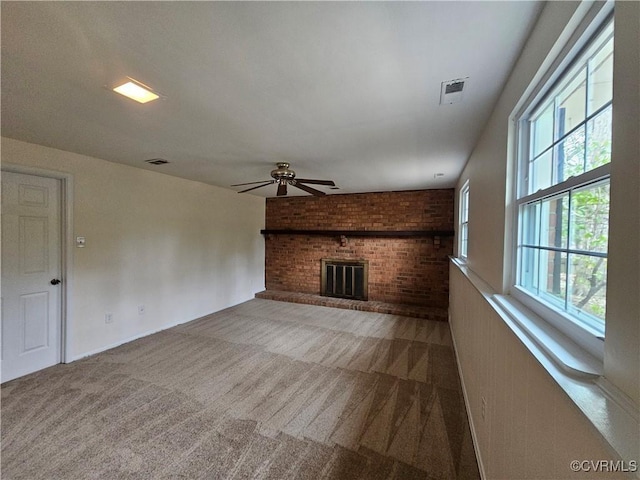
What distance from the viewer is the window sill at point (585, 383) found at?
497 millimetres

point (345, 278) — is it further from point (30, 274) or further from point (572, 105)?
point (572, 105)

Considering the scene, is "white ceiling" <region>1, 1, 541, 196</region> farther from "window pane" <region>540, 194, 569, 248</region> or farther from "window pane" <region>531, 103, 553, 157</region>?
"window pane" <region>540, 194, 569, 248</region>

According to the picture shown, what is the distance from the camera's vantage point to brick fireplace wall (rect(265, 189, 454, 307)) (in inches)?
195

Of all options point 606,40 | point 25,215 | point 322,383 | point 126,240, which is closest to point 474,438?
point 322,383

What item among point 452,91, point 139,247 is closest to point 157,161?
point 139,247

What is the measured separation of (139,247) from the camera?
11.7 feet

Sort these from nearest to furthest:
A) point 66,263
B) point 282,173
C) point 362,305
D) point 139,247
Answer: point 66,263, point 282,173, point 139,247, point 362,305

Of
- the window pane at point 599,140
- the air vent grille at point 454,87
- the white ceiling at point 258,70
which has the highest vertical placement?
the air vent grille at point 454,87

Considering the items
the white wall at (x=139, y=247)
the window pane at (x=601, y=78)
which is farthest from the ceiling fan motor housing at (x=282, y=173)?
the window pane at (x=601, y=78)

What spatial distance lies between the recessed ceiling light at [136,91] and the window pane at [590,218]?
84.2 inches

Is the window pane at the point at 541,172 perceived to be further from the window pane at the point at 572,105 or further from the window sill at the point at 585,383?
the window sill at the point at 585,383

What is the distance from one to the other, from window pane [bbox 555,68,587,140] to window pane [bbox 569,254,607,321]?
19.0 inches

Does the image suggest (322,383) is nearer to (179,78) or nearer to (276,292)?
(179,78)

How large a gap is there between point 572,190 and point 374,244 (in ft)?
14.7
